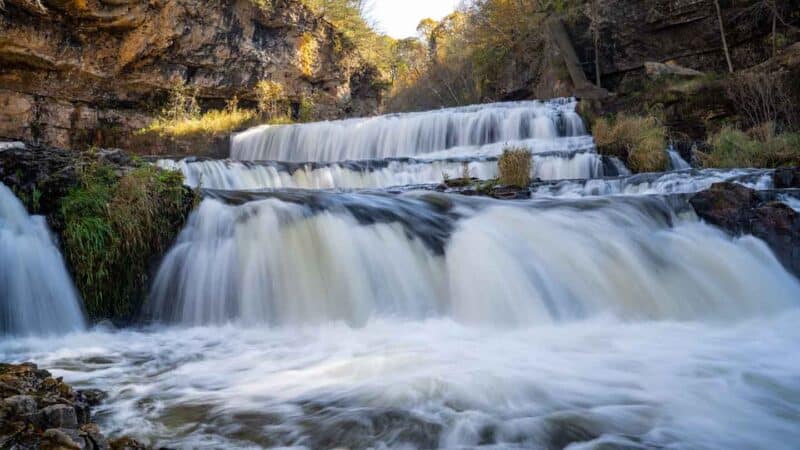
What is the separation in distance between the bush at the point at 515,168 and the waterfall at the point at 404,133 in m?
4.14

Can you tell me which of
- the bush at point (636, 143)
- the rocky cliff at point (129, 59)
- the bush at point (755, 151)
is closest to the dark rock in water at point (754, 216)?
the bush at point (755, 151)

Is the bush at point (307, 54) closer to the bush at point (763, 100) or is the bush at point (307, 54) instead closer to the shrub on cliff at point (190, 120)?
the shrub on cliff at point (190, 120)

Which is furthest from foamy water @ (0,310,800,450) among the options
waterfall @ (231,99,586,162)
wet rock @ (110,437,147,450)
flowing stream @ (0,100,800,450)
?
waterfall @ (231,99,586,162)

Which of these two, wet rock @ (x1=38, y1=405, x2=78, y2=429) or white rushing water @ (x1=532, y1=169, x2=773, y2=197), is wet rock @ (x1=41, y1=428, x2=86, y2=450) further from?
white rushing water @ (x1=532, y1=169, x2=773, y2=197)

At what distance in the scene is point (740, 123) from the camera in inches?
395

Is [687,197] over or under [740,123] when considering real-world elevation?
under

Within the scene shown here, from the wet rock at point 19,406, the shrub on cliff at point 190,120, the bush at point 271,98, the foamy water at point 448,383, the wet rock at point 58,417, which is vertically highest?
the bush at point 271,98

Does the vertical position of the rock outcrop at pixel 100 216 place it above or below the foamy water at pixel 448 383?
above

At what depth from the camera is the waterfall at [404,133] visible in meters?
12.2

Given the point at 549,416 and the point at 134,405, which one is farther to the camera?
the point at 134,405

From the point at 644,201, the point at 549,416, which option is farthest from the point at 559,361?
the point at 644,201

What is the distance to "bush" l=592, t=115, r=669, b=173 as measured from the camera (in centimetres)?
880

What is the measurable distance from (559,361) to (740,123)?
9013 millimetres

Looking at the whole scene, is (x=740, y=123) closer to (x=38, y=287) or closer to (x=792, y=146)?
(x=792, y=146)
